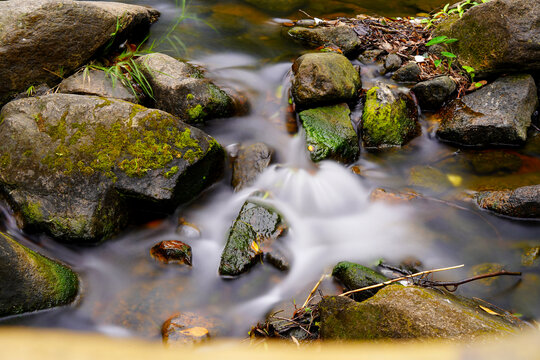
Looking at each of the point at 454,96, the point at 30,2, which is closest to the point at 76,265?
the point at 30,2

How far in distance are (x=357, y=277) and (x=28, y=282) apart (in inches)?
115

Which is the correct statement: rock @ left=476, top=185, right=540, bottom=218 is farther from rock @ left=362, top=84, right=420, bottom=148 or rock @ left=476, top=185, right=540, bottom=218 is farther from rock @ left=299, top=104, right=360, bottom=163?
rock @ left=299, top=104, right=360, bottom=163

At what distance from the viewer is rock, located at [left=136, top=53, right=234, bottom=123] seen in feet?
16.8

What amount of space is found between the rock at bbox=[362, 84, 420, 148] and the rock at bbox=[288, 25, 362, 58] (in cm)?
175

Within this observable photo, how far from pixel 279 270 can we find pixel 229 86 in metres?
3.49

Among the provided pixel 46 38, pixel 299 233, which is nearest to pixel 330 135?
pixel 299 233

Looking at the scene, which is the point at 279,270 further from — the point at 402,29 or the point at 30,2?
the point at 402,29

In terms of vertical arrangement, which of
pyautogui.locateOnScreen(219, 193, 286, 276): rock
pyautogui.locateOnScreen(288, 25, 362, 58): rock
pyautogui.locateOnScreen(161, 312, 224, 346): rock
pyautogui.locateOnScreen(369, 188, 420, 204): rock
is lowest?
pyautogui.locateOnScreen(161, 312, 224, 346): rock

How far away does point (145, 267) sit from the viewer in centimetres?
378

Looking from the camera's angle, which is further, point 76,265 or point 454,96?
point 454,96

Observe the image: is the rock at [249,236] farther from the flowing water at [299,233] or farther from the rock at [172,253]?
the rock at [172,253]

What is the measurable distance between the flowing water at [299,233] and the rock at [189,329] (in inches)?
3.9

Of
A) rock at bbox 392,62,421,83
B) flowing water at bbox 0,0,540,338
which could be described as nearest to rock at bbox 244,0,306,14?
flowing water at bbox 0,0,540,338

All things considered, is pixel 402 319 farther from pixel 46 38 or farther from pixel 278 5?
pixel 278 5
